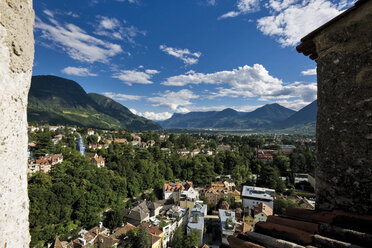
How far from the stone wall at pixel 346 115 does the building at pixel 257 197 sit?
2919 cm

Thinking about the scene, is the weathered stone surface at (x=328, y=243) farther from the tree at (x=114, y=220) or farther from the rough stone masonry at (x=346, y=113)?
the tree at (x=114, y=220)

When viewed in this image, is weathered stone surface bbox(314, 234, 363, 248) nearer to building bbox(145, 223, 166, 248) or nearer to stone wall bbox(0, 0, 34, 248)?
stone wall bbox(0, 0, 34, 248)

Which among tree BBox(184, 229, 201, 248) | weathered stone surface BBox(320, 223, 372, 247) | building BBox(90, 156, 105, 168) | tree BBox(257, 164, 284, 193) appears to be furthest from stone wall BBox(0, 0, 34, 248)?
tree BBox(257, 164, 284, 193)

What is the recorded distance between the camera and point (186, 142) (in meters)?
70.3

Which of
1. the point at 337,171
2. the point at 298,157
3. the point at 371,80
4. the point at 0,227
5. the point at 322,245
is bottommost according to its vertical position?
the point at 298,157

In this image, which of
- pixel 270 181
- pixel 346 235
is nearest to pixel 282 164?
pixel 270 181

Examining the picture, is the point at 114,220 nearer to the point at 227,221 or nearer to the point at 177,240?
the point at 177,240

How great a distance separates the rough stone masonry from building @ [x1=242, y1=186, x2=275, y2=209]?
1149 inches

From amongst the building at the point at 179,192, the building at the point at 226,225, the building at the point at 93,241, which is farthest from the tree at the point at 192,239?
the building at the point at 179,192

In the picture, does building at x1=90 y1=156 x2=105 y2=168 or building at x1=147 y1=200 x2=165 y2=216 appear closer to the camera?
building at x1=147 y1=200 x2=165 y2=216

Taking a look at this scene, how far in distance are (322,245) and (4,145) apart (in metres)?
3.67

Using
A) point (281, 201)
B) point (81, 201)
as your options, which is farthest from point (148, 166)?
point (281, 201)

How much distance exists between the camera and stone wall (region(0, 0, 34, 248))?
2.19 metres

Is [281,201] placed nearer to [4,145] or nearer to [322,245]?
[322,245]
